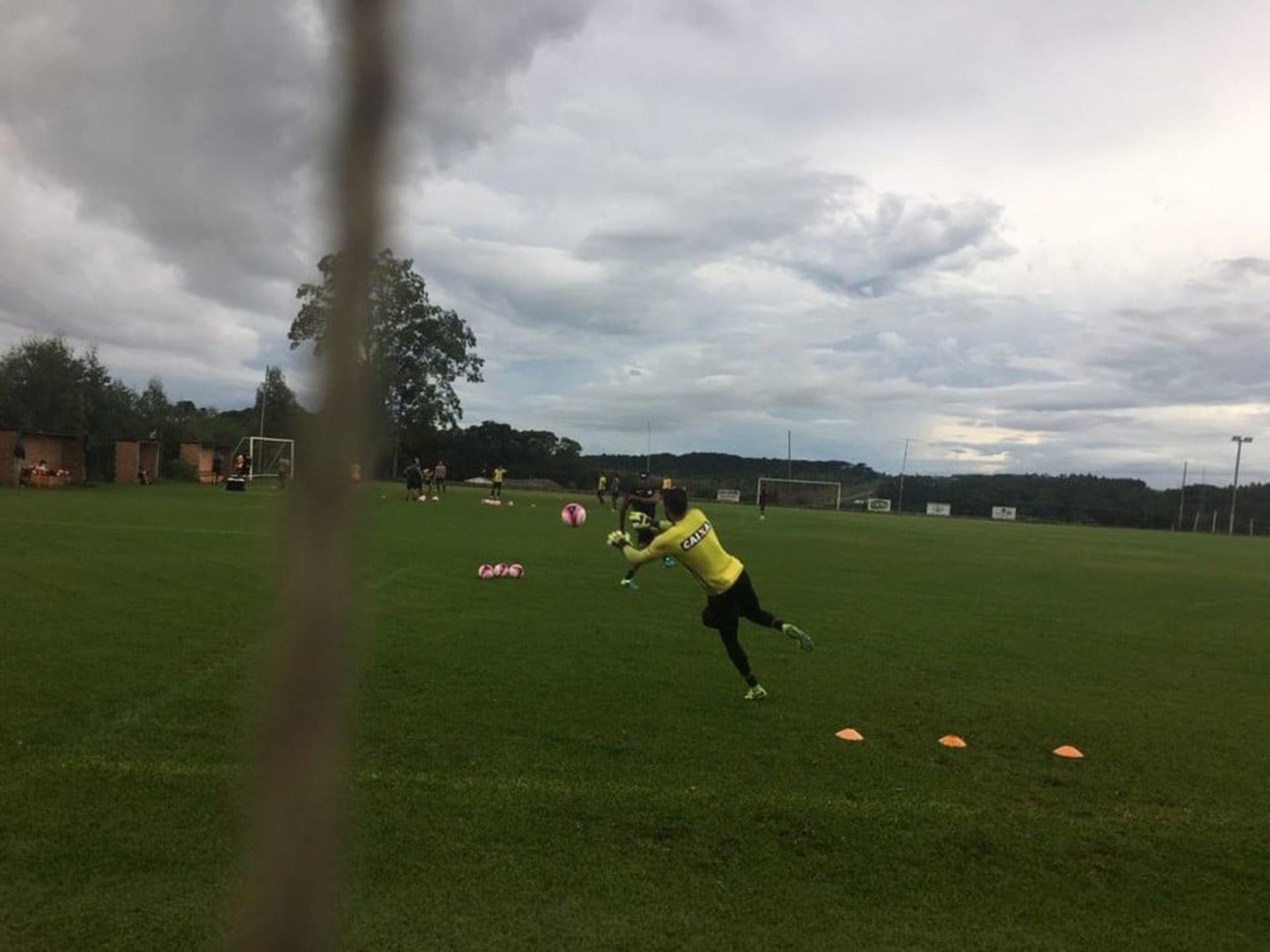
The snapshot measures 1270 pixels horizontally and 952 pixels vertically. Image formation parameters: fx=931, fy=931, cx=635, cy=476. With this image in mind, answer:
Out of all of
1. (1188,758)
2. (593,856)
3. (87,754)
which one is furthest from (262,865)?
(1188,758)

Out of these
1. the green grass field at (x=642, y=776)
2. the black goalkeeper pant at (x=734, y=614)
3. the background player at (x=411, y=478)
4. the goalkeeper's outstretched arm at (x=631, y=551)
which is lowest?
the green grass field at (x=642, y=776)

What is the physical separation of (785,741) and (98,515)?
26113mm

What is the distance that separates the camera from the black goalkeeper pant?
30.5ft

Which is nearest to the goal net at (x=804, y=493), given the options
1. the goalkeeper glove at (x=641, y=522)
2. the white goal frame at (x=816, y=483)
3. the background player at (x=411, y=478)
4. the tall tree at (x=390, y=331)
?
the white goal frame at (x=816, y=483)

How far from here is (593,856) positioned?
209 inches

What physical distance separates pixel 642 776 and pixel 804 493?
9891 centimetres

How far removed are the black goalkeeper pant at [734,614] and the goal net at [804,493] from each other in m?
89.5

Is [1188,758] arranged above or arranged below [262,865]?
below

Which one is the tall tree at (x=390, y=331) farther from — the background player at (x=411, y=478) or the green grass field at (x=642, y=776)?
the background player at (x=411, y=478)

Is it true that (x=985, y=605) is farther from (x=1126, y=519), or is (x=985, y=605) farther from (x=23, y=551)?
(x=1126, y=519)

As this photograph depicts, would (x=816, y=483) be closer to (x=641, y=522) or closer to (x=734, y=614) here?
(x=641, y=522)

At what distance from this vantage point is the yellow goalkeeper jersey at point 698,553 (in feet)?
30.3

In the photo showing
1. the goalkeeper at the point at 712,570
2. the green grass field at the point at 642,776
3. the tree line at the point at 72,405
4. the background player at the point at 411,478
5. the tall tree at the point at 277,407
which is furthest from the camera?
the tree line at the point at 72,405

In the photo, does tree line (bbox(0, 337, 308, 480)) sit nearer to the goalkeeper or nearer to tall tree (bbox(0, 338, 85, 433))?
tall tree (bbox(0, 338, 85, 433))
